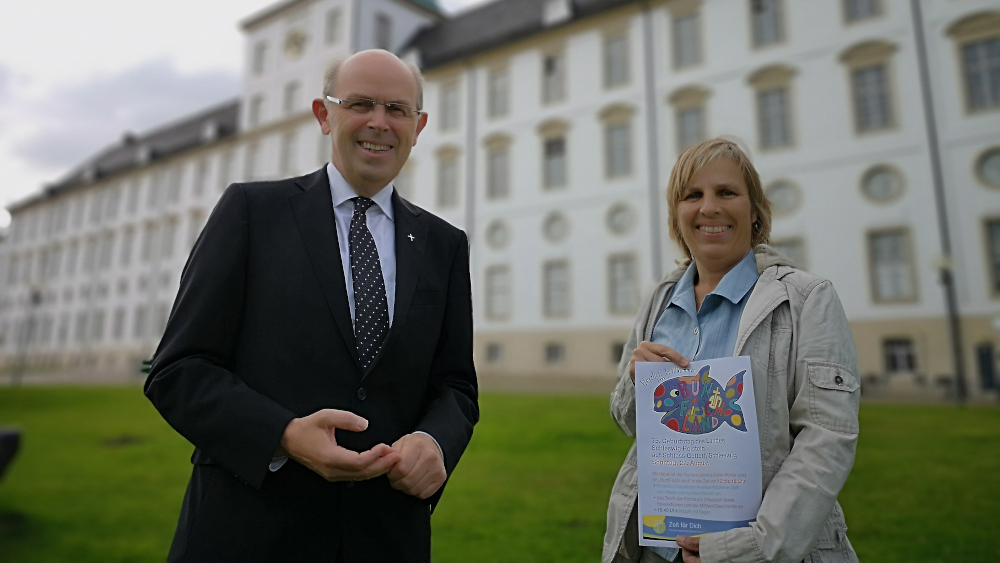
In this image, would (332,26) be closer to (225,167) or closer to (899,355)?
Answer: (225,167)

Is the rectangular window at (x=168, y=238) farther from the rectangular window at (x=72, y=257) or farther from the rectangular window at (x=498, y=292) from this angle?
the rectangular window at (x=498, y=292)

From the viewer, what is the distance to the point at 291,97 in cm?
3456

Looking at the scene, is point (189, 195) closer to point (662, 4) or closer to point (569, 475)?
point (662, 4)

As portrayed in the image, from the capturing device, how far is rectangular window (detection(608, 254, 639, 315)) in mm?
22109

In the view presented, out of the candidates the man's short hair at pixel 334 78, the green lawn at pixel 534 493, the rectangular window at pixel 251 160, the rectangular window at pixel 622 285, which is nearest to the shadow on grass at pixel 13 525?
the green lawn at pixel 534 493

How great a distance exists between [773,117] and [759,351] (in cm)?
2076

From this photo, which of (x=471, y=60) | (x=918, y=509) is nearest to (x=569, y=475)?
(x=918, y=509)

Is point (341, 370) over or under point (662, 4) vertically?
under

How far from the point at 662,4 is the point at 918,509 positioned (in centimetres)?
2115

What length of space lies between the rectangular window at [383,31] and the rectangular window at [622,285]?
59.1 ft

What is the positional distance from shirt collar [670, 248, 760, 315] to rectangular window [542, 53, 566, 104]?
23.9 m

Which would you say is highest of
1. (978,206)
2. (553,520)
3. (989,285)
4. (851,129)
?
(851,129)

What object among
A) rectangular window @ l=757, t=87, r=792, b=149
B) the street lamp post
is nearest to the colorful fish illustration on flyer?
the street lamp post

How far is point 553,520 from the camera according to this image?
523 cm
